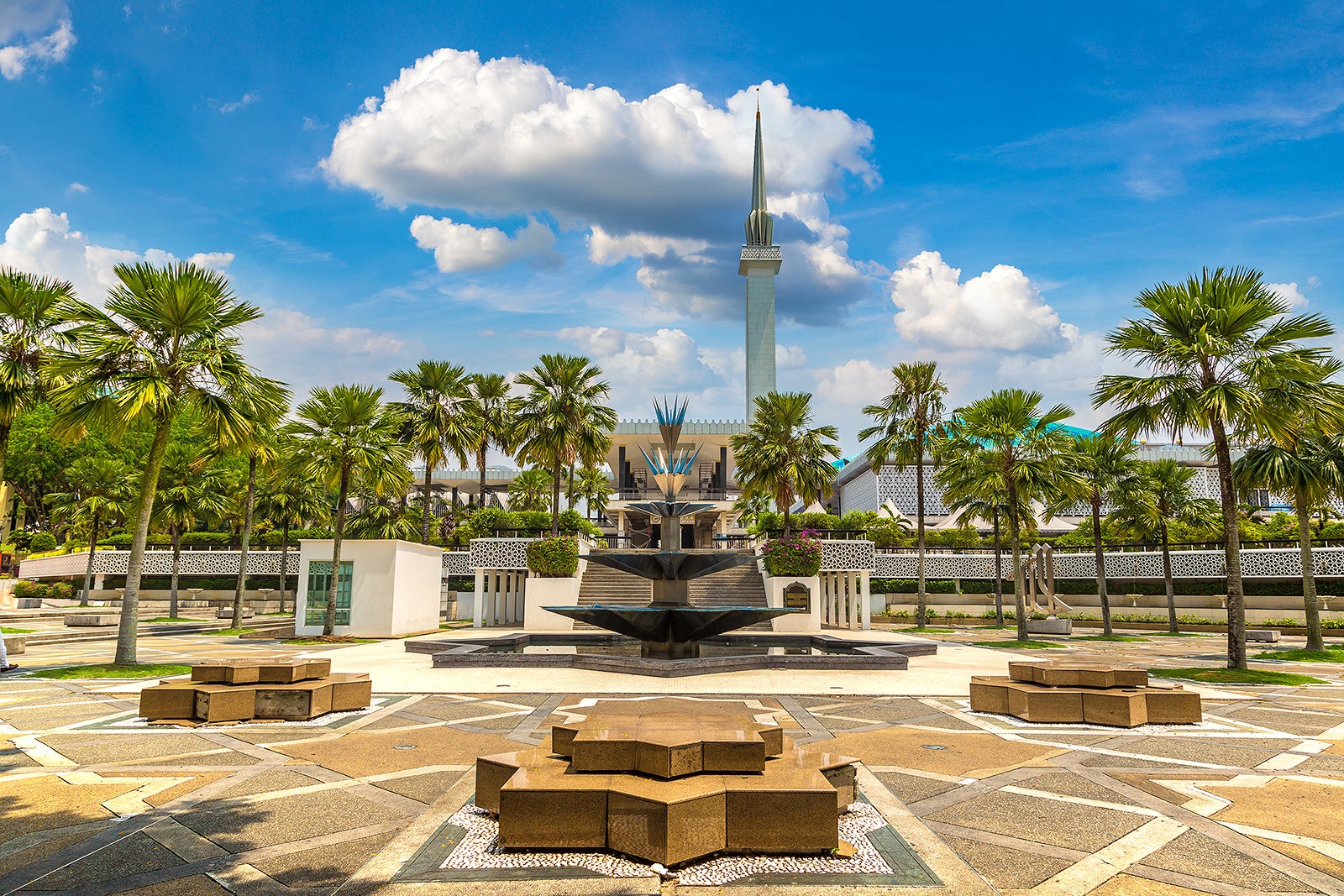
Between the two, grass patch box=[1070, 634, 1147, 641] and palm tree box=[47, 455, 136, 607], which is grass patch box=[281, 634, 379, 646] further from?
grass patch box=[1070, 634, 1147, 641]

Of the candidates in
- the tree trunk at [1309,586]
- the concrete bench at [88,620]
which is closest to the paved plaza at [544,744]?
the tree trunk at [1309,586]

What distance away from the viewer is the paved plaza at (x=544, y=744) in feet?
15.0

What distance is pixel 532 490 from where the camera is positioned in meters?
46.2

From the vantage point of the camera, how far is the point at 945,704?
1180cm

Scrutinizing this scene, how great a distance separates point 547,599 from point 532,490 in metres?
17.5

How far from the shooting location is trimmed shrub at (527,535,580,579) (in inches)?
1157

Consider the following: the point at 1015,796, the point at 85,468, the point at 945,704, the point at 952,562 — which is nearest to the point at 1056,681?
the point at 945,704

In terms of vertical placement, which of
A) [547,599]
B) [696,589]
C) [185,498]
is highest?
[185,498]

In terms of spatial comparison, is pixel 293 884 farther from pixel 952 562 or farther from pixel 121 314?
pixel 952 562

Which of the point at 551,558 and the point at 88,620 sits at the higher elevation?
the point at 551,558

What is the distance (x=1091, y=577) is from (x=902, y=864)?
37.7m

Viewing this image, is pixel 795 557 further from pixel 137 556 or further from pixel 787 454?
pixel 137 556

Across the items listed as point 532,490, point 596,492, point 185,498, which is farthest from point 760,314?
point 185,498

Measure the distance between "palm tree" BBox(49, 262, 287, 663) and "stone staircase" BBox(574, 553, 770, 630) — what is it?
15.9m
